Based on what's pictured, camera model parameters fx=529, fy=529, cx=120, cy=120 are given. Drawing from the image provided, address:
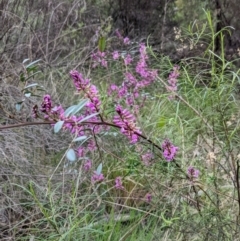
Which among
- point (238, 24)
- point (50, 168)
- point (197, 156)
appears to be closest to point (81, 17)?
point (238, 24)

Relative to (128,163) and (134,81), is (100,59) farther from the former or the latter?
(128,163)

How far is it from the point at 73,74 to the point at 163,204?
980 mm

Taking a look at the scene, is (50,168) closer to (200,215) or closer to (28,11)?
(200,215)

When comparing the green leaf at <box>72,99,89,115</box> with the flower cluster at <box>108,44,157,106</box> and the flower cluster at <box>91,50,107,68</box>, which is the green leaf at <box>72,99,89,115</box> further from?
the flower cluster at <box>91,50,107,68</box>

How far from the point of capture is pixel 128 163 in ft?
7.30

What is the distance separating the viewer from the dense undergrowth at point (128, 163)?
1772mm

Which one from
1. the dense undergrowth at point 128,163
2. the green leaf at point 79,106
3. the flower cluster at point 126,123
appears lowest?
the dense undergrowth at point 128,163

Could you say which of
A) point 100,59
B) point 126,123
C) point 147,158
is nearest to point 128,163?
point 147,158

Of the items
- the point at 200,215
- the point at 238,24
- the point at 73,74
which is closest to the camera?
the point at 73,74

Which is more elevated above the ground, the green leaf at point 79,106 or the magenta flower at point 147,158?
the green leaf at point 79,106

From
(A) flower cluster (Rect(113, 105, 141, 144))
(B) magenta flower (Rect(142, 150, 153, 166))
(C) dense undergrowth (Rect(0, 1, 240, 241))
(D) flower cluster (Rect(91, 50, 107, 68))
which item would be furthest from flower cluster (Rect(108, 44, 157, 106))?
(A) flower cluster (Rect(113, 105, 141, 144))

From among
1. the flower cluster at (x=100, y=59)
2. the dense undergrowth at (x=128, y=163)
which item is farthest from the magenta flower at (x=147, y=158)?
the flower cluster at (x=100, y=59)

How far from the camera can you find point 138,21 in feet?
21.2

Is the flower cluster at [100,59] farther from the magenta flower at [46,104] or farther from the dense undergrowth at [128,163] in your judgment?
the magenta flower at [46,104]
